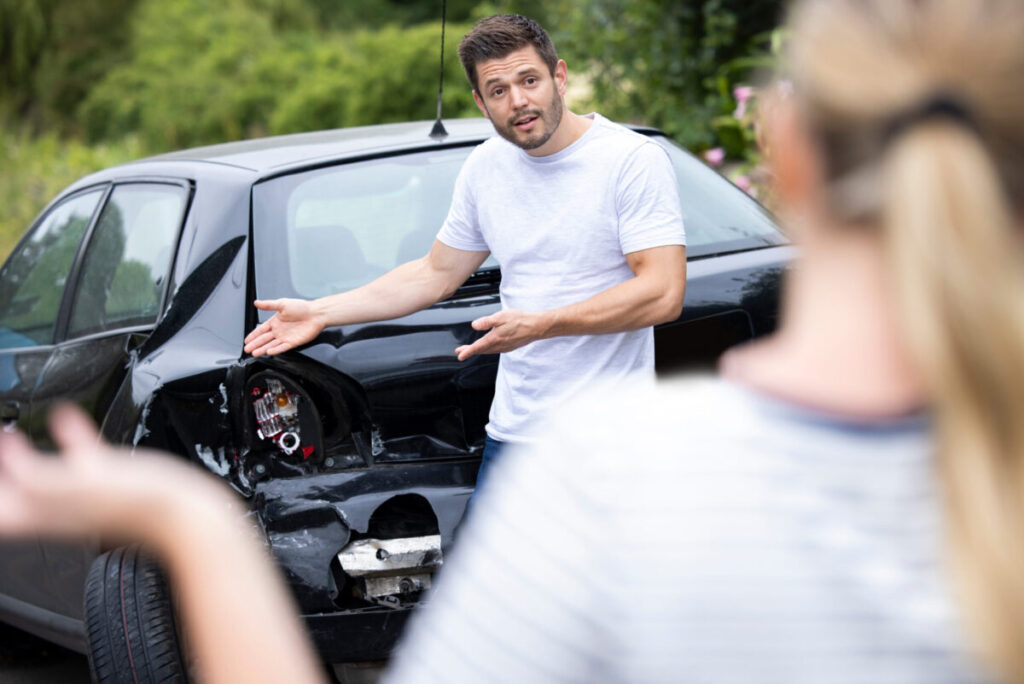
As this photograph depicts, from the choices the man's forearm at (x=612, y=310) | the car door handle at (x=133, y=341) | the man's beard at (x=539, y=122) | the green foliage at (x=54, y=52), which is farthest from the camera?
the green foliage at (x=54, y=52)

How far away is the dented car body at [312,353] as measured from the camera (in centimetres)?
306

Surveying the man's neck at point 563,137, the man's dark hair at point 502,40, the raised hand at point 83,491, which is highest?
the man's dark hair at point 502,40

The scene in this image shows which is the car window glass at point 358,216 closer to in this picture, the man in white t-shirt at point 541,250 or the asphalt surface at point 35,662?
the man in white t-shirt at point 541,250

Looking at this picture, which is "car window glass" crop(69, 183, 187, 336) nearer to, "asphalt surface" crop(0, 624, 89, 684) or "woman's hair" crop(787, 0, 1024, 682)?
"asphalt surface" crop(0, 624, 89, 684)

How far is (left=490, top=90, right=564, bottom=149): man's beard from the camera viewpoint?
2969 millimetres

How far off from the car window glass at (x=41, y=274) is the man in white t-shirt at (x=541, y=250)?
159cm

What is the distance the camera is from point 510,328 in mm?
2807

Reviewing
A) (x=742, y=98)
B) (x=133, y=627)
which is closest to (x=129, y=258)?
(x=133, y=627)

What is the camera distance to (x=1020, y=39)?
93 cm

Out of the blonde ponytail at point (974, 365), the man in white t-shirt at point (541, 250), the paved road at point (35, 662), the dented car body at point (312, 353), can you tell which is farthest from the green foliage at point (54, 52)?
the blonde ponytail at point (974, 365)

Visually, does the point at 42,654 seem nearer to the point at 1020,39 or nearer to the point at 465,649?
the point at 465,649

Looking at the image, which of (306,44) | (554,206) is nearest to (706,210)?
(554,206)

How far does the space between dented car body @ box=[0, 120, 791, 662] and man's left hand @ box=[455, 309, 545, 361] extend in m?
0.38

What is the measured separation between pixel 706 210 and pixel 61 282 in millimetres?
2261
